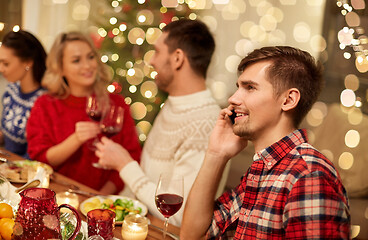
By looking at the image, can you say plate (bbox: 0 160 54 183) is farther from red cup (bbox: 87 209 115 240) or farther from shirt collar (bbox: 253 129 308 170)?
shirt collar (bbox: 253 129 308 170)

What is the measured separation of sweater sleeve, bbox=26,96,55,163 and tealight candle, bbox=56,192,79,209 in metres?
0.82

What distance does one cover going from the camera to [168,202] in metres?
1.41

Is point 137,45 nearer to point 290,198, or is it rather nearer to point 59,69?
point 59,69

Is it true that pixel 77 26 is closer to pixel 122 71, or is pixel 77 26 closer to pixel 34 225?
pixel 122 71

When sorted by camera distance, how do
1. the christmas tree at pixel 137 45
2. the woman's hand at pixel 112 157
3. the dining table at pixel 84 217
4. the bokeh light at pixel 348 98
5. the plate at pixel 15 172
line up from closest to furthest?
1. the dining table at pixel 84 217
2. the plate at pixel 15 172
3. the woman's hand at pixel 112 157
4. the bokeh light at pixel 348 98
5. the christmas tree at pixel 137 45

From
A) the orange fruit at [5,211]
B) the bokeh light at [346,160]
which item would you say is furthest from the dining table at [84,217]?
the bokeh light at [346,160]

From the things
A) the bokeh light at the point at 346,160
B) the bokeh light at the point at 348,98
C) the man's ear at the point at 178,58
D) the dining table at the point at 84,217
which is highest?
the man's ear at the point at 178,58

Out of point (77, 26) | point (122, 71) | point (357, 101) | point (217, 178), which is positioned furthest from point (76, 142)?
point (77, 26)

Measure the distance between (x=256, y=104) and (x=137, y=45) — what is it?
2.77m

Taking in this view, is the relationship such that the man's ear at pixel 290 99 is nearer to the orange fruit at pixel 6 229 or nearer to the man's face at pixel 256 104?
the man's face at pixel 256 104

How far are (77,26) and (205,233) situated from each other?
4.19 metres

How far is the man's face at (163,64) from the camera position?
87.0 inches

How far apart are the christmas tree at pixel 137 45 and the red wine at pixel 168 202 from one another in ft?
8.30

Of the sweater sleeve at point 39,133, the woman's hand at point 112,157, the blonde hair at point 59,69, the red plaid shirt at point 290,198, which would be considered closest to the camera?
the red plaid shirt at point 290,198
